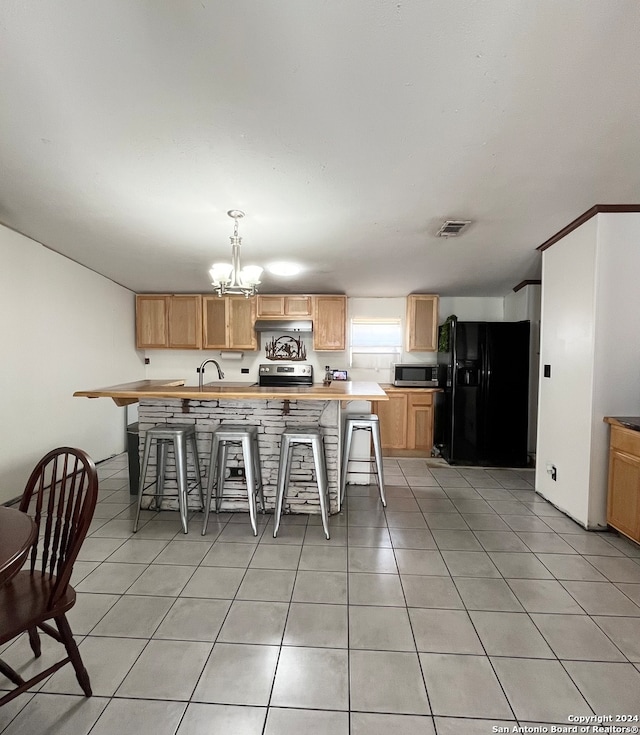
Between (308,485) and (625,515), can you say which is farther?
(308,485)

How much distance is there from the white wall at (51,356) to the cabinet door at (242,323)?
4.56 ft

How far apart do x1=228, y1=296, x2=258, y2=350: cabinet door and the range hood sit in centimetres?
12

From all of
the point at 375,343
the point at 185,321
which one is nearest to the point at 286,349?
the point at 375,343

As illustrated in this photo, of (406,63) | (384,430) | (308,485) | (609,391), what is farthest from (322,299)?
(406,63)

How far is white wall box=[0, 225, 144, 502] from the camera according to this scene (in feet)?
10.7

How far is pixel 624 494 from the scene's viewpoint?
256cm

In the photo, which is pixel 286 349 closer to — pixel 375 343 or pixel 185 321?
pixel 375 343

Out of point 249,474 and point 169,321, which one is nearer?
point 249,474

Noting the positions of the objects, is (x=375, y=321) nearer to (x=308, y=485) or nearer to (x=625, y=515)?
(x=308, y=485)

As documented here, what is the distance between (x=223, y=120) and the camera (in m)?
1.88

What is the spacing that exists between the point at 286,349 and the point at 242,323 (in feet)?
2.33

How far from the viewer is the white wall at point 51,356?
3.25 metres

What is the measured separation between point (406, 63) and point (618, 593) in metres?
A: 2.78

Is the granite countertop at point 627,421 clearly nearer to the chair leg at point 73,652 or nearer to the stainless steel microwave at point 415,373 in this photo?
the stainless steel microwave at point 415,373
